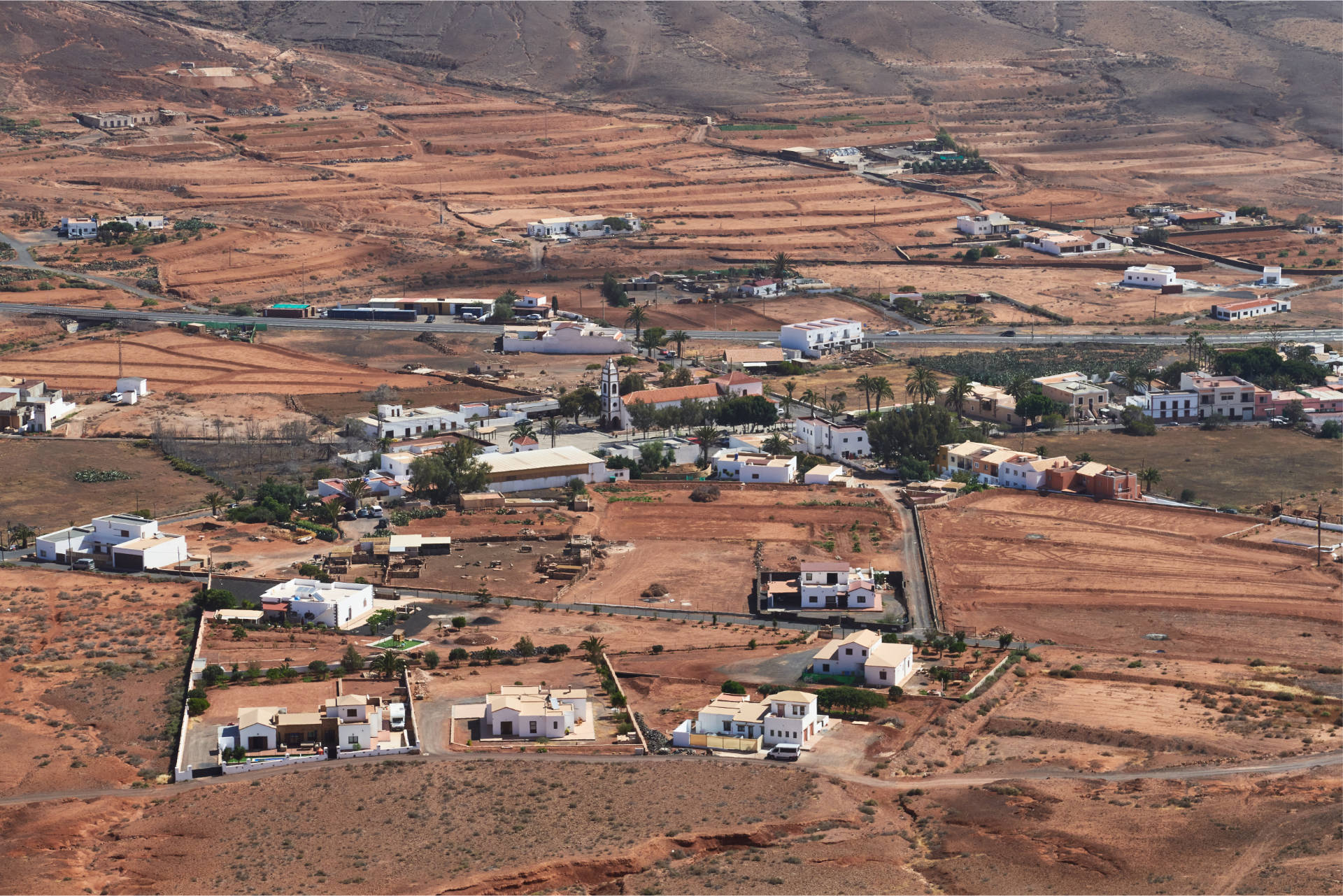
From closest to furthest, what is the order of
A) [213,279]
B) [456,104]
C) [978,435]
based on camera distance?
[978,435], [213,279], [456,104]

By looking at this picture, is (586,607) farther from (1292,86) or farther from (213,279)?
(1292,86)

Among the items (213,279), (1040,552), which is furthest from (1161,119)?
(1040,552)

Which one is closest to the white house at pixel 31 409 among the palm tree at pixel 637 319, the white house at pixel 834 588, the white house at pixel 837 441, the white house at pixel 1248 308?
the palm tree at pixel 637 319

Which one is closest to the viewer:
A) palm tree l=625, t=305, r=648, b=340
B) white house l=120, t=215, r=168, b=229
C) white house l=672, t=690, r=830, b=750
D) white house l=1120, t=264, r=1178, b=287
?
white house l=672, t=690, r=830, b=750

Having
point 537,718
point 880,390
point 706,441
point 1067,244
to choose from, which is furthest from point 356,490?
point 1067,244

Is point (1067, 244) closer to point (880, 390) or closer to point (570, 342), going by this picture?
point (570, 342)

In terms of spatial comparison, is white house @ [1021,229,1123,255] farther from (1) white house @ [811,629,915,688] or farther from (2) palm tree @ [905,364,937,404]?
(1) white house @ [811,629,915,688]

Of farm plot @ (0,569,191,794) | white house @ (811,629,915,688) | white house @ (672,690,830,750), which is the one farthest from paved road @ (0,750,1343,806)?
white house @ (811,629,915,688)
